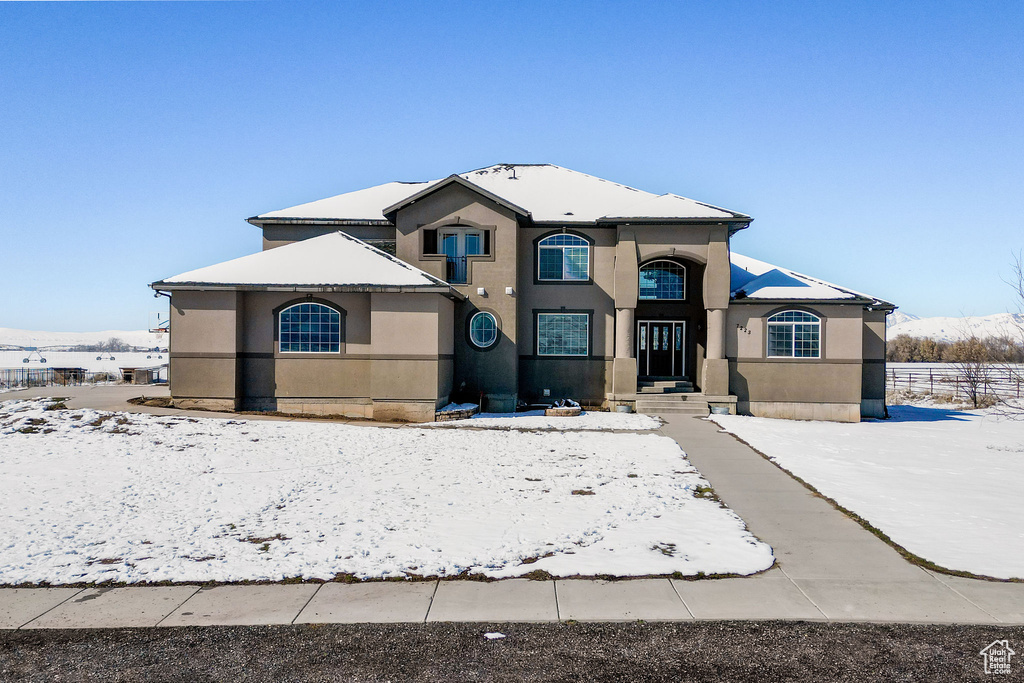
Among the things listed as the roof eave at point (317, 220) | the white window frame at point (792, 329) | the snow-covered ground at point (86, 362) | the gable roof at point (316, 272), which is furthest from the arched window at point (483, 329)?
the snow-covered ground at point (86, 362)

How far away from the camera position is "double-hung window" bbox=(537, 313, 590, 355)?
21.2 m

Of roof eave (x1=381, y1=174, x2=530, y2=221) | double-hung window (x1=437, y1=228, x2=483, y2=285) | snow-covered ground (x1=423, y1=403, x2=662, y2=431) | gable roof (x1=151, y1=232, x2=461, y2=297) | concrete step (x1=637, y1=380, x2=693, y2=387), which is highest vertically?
roof eave (x1=381, y1=174, x2=530, y2=221)

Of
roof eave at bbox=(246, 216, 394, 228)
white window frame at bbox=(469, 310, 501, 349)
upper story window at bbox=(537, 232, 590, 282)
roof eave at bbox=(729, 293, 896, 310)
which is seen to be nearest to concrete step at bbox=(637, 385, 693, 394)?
roof eave at bbox=(729, 293, 896, 310)

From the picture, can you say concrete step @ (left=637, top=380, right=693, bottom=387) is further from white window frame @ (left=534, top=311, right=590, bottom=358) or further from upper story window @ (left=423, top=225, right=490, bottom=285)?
upper story window @ (left=423, top=225, right=490, bottom=285)

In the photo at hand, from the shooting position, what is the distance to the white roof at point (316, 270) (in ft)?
57.9

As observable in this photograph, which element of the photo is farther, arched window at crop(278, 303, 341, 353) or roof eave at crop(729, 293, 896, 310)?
roof eave at crop(729, 293, 896, 310)

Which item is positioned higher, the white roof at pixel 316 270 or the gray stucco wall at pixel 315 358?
the white roof at pixel 316 270

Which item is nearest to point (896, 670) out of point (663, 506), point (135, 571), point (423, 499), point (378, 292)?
point (663, 506)

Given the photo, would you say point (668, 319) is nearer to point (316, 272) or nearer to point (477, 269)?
point (477, 269)

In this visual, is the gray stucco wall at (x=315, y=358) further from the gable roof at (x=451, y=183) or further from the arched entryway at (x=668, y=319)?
the arched entryway at (x=668, y=319)

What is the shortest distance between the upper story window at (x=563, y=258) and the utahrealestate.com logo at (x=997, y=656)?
Result: 55.9 ft

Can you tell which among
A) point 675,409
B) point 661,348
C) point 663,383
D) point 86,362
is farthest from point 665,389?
point 86,362

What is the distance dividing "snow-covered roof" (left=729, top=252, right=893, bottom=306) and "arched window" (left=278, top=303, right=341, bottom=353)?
1334cm

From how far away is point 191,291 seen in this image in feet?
58.7
